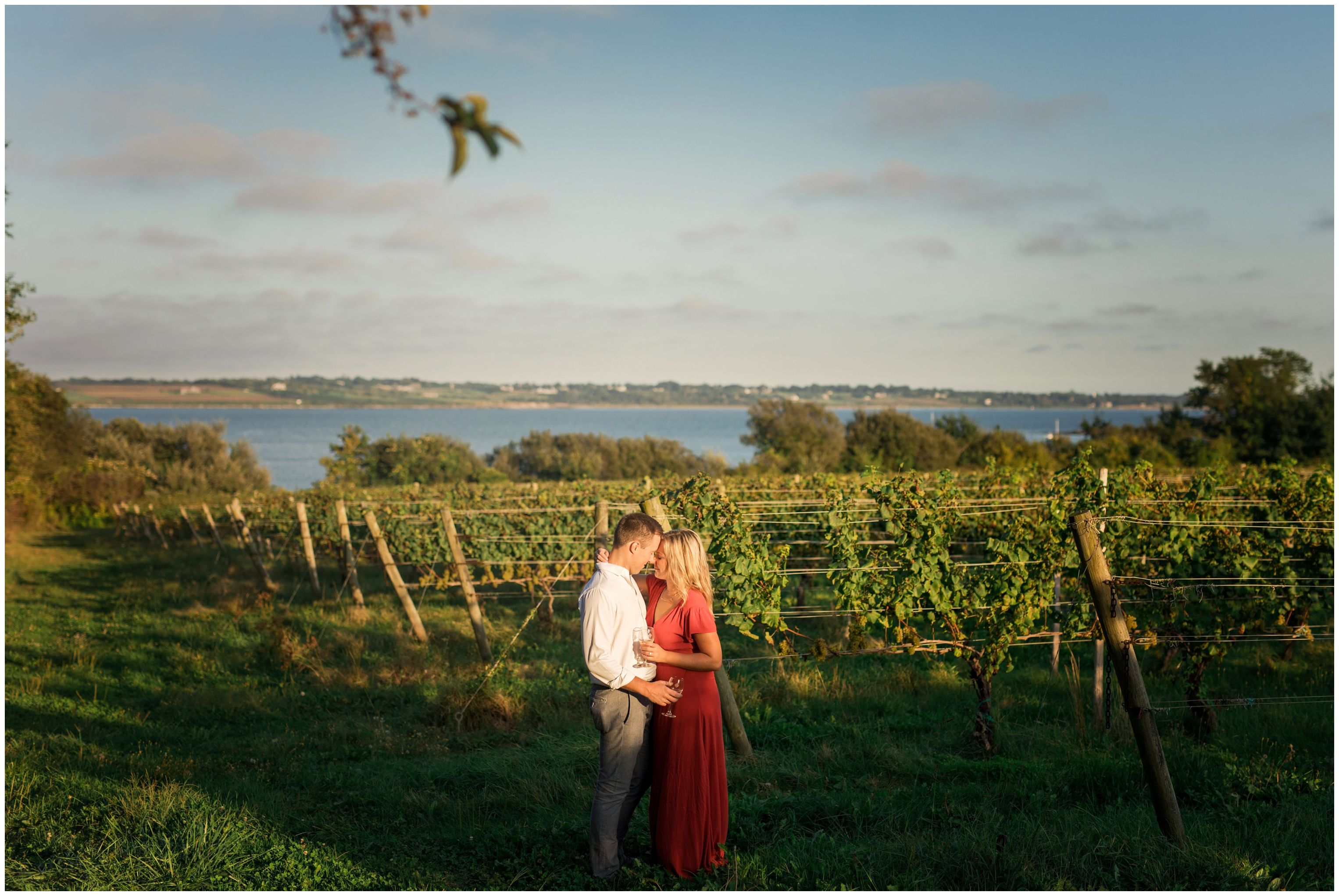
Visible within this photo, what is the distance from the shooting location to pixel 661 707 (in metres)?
4.02

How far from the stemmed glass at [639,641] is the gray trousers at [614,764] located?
169mm

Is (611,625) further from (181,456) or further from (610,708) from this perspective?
(181,456)

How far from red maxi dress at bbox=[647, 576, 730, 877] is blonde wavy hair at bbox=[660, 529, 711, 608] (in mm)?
70

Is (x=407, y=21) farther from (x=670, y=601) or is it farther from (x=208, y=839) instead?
(x=208, y=839)

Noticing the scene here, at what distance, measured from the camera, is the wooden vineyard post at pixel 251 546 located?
14.7 metres

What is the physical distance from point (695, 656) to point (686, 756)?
1.75ft

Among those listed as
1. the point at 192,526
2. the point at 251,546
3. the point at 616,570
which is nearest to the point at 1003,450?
the point at 251,546

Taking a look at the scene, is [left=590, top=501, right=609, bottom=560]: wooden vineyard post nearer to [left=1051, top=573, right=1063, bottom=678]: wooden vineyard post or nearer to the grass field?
the grass field

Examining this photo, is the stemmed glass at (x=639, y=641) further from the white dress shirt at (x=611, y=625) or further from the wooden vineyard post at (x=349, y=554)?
the wooden vineyard post at (x=349, y=554)

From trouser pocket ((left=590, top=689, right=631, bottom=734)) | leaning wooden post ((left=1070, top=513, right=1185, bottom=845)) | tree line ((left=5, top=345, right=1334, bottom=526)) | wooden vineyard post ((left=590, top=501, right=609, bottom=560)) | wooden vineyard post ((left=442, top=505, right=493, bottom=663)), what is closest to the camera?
trouser pocket ((left=590, top=689, right=631, bottom=734))

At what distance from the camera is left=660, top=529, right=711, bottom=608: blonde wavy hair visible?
3.95 m

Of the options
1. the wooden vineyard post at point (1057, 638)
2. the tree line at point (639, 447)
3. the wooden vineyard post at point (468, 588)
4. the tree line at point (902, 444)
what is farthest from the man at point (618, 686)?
the tree line at point (902, 444)

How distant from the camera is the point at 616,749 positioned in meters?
3.86

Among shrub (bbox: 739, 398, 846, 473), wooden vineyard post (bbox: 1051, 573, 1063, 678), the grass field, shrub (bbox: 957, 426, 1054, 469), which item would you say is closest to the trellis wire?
wooden vineyard post (bbox: 1051, 573, 1063, 678)
